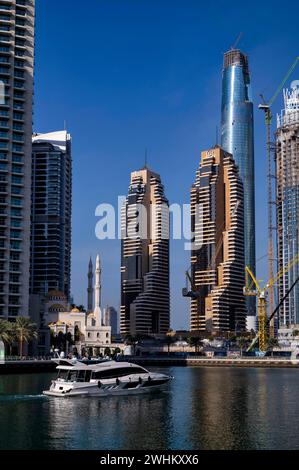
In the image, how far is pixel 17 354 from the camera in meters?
167

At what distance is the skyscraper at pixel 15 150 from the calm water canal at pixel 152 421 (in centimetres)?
8592

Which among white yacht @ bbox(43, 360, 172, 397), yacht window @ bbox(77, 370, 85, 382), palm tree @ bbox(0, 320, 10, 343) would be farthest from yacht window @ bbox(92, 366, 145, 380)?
palm tree @ bbox(0, 320, 10, 343)

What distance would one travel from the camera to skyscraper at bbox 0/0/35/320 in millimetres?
168625

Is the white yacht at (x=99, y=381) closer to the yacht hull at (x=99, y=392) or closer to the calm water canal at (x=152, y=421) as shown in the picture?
the yacht hull at (x=99, y=392)

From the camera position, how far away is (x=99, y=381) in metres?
78.9

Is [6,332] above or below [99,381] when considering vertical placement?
above

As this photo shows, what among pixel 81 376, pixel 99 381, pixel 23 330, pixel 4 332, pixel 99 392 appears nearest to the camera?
pixel 99 392

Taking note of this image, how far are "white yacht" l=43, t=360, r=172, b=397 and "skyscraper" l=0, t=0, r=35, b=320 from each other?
287ft

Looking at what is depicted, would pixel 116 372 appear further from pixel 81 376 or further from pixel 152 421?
pixel 152 421

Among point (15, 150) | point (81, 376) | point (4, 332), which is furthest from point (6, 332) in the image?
point (81, 376)

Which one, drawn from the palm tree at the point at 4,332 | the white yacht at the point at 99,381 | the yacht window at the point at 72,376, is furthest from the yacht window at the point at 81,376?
the palm tree at the point at 4,332

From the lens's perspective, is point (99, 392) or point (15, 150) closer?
point (99, 392)

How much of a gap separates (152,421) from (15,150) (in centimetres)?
12638
